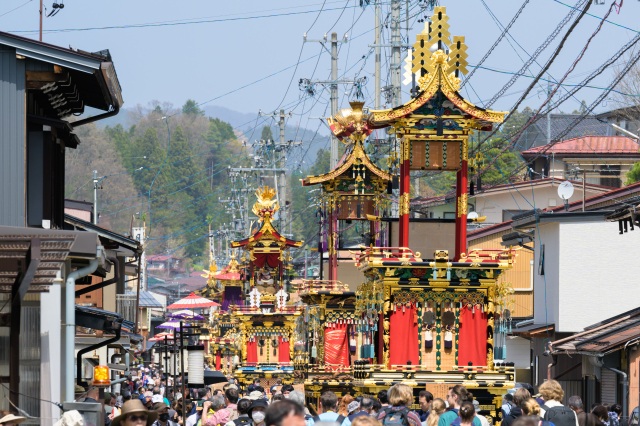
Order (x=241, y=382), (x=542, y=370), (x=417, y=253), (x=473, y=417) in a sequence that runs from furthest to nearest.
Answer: (x=241, y=382), (x=542, y=370), (x=417, y=253), (x=473, y=417)

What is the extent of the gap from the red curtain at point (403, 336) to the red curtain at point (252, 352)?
23.6 metres

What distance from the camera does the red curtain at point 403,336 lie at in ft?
104

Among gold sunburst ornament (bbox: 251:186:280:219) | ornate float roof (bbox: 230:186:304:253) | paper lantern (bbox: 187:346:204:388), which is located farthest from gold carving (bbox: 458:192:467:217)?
ornate float roof (bbox: 230:186:304:253)

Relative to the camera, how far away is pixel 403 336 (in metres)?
31.8

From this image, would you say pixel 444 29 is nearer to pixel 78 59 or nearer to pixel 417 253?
pixel 417 253

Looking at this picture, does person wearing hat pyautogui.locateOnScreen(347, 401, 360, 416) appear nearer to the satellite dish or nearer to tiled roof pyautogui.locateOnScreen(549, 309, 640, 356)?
tiled roof pyautogui.locateOnScreen(549, 309, 640, 356)

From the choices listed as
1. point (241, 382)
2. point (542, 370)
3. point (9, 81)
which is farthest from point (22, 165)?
point (241, 382)

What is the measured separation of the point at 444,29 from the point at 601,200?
9544 millimetres

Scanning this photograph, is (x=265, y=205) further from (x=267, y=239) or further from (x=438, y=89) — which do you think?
(x=438, y=89)

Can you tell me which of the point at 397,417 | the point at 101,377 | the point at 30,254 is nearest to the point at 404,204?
the point at 101,377

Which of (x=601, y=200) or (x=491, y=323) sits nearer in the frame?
(x=491, y=323)

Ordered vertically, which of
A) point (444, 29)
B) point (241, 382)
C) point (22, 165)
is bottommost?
point (241, 382)

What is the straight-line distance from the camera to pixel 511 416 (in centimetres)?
1892

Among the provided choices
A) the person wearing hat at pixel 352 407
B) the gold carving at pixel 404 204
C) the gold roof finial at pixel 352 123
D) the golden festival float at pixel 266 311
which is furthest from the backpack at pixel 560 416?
the golden festival float at pixel 266 311
